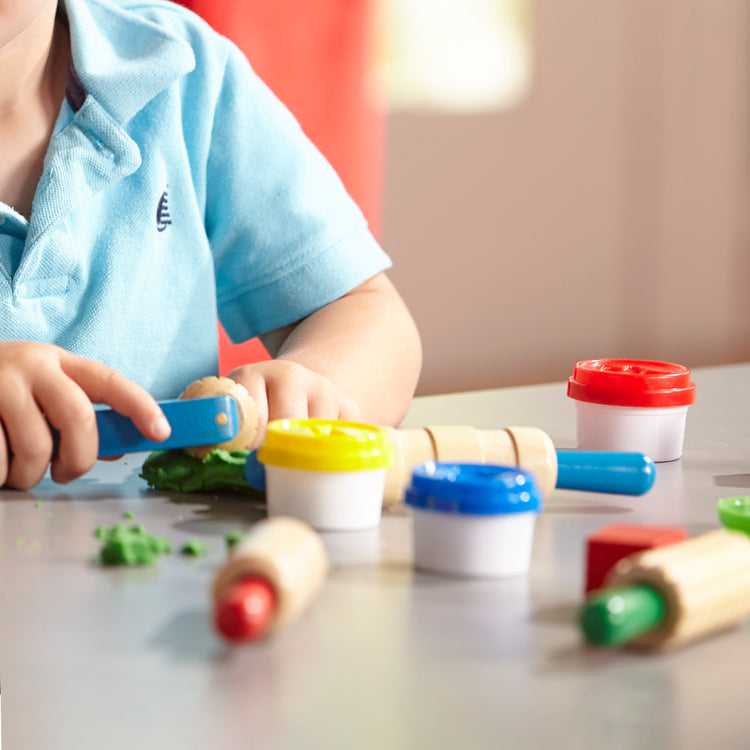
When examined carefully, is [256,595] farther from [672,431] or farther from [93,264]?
[93,264]

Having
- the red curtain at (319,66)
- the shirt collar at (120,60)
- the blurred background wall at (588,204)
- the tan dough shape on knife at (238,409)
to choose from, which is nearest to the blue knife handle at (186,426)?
the tan dough shape on knife at (238,409)

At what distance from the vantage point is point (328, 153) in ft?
4.77

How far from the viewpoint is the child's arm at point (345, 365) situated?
21.2 inches

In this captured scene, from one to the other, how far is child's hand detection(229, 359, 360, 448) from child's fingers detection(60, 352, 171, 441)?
64mm

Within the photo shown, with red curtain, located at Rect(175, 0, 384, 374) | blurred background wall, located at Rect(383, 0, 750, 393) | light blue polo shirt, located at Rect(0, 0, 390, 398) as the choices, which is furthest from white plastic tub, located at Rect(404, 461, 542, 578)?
blurred background wall, located at Rect(383, 0, 750, 393)

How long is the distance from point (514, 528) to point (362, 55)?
1273 millimetres

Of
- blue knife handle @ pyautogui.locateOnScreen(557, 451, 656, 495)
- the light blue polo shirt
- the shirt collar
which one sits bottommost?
blue knife handle @ pyautogui.locateOnScreen(557, 451, 656, 495)

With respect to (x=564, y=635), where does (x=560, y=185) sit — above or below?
above

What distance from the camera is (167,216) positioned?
779 millimetres

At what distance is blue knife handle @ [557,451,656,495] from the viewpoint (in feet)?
1.50

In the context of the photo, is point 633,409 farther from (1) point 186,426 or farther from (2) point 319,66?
(2) point 319,66

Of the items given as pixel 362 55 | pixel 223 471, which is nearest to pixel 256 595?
pixel 223 471

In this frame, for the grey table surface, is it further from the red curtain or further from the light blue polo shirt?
the red curtain

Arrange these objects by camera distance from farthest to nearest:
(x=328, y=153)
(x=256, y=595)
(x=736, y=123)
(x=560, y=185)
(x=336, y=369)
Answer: (x=736, y=123) < (x=560, y=185) < (x=328, y=153) < (x=336, y=369) < (x=256, y=595)
